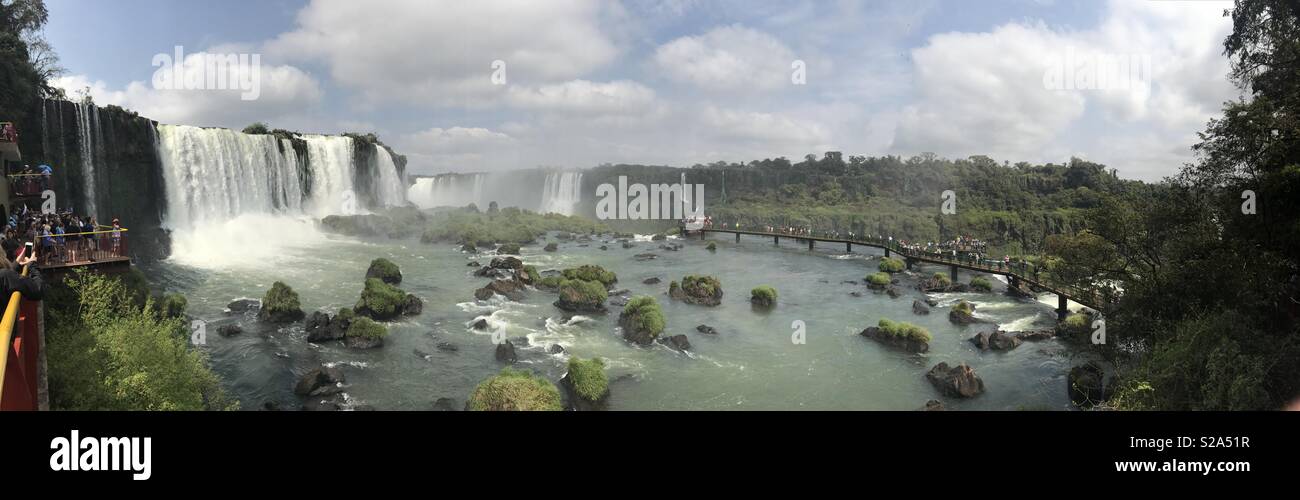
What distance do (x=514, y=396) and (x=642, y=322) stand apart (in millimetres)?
9721

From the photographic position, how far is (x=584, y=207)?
9656cm

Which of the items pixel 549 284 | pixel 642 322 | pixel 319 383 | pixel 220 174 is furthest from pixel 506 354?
pixel 220 174

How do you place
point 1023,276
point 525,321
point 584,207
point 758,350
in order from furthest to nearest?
point 584,207, point 1023,276, point 525,321, point 758,350

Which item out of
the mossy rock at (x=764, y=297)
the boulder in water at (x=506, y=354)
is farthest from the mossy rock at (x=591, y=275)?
the boulder in water at (x=506, y=354)

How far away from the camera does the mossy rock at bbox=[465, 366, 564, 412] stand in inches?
574

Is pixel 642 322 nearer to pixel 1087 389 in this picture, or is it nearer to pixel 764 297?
pixel 764 297

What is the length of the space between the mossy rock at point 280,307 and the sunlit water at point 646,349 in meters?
0.57

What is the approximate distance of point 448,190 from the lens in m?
97.8

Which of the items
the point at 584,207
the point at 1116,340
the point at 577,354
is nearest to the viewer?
the point at 1116,340

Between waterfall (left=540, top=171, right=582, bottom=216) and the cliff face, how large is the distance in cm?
6074
